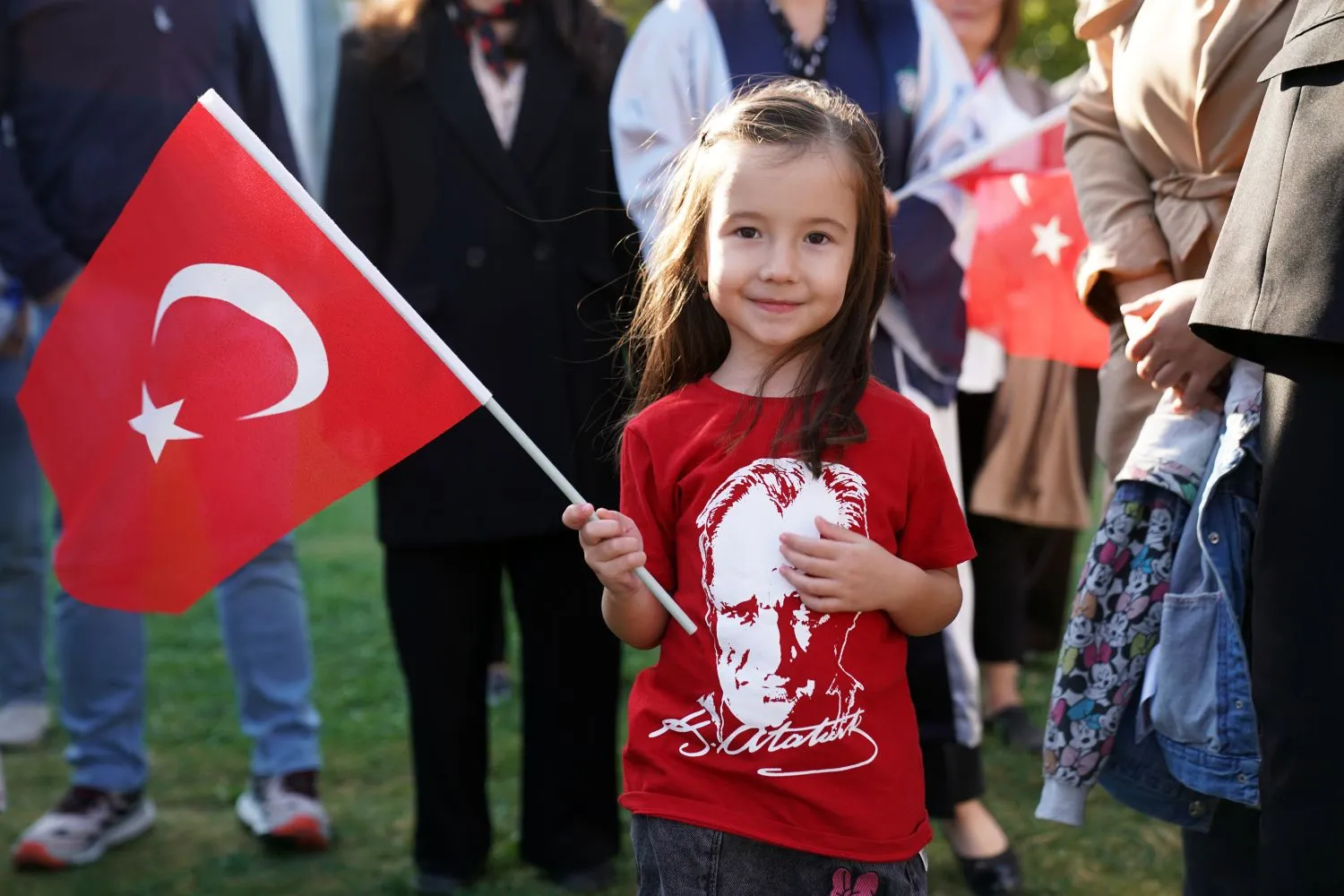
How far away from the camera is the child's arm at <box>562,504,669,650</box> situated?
2.22m

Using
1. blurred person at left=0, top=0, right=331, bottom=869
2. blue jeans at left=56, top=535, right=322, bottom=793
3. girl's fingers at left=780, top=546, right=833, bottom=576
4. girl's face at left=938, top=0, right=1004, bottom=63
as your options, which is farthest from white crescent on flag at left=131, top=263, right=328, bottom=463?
girl's face at left=938, top=0, right=1004, bottom=63

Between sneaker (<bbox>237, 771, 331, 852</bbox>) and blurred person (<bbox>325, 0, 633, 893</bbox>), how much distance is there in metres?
0.37

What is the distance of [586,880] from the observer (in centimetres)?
377

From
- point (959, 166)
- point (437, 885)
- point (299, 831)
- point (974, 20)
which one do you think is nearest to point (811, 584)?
point (959, 166)

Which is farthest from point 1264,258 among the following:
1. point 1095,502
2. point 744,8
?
point 1095,502

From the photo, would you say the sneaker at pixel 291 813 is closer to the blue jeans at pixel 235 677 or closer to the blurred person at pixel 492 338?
the blue jeans at pixel 235 677

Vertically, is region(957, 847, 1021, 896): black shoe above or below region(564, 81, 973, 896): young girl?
below

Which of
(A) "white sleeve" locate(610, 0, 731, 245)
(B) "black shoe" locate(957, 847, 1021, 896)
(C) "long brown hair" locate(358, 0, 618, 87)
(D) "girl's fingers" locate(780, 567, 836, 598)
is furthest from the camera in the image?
(B) "black shoe" locate(957, 847, 1021, 896)

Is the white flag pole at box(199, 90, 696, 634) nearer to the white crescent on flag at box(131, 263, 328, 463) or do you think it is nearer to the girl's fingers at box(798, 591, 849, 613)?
the white crescent on flag at box(131, 263, 328, 463)

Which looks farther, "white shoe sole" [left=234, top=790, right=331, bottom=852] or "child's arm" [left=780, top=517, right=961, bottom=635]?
"white shoe sole" [left=234, top=790, right=331, bottom=852]

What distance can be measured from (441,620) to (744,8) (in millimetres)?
1543

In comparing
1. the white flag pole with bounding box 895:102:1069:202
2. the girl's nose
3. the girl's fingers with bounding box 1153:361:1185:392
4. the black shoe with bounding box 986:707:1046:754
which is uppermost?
the white flag pole with bounding box 895:102:1069:202

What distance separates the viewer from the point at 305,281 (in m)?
2.41

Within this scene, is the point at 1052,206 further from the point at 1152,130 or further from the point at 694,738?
the point at 694,738
